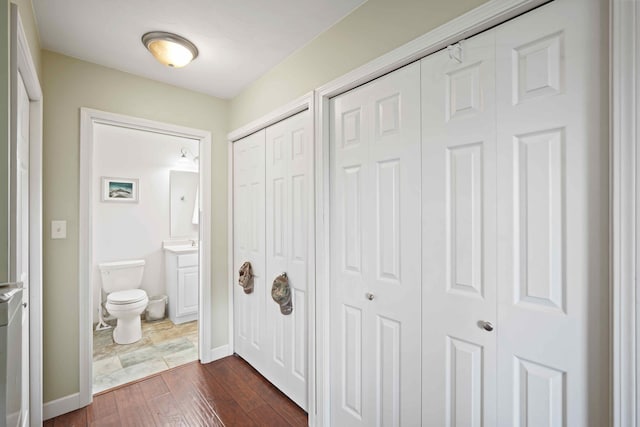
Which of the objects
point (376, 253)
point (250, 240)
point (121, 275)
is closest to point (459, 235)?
point (376, 253)

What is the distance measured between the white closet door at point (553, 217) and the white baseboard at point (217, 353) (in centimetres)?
230

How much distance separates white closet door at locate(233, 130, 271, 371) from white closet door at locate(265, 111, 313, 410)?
9cm

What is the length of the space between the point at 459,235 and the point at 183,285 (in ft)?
10.9

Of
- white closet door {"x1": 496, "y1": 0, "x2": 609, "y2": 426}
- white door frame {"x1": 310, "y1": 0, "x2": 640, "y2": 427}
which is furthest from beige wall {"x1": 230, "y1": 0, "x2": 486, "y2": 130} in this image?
white door frame {"x1": 310, "y1": 0, "x2": 640, "y2": 427}

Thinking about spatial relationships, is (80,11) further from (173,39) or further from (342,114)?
(342,114)

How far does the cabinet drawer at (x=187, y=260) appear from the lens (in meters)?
3.49

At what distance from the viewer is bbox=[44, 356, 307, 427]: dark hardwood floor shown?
1.87 metres

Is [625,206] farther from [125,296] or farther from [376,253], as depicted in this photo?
[125,296]

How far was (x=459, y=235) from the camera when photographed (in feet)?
3.88

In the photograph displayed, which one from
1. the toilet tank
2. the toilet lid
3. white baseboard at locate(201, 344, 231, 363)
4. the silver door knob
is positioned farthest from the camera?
the toilet tank

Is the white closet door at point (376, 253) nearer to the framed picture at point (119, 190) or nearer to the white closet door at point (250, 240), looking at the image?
the white closet door at point (250, 240)

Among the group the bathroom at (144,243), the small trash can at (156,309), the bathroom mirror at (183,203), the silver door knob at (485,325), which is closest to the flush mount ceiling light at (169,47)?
the bathroom at (144,243)

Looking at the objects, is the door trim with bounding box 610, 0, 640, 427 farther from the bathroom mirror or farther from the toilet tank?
the bathroom mirror

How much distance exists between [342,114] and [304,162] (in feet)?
1.40
